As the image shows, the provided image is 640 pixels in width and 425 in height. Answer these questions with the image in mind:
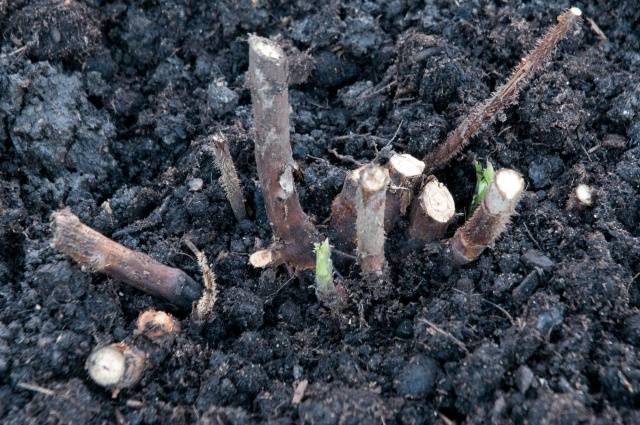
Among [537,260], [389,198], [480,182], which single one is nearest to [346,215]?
[389,198]

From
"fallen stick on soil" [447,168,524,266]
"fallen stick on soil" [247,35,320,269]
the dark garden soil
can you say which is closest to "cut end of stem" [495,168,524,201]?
"fallen stick on soil" [447,168,524,266]

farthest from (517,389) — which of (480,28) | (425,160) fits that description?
(480,28)

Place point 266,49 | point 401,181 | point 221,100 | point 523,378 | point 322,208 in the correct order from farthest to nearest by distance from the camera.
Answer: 1. point 221,100
2. point 322,208
3. point 401,181
4. point 523,378
5. point 266,49

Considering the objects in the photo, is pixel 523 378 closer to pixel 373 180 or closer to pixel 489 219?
pixel 489 219

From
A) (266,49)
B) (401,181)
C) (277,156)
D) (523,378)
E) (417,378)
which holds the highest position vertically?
(266,49)

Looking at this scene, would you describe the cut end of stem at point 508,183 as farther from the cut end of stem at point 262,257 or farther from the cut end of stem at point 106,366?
the cut end of stem at point 106,366

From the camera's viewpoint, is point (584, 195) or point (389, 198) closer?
point (389, 198)

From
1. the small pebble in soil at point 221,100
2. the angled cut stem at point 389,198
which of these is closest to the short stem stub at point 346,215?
the angled cut stem at point 389,198

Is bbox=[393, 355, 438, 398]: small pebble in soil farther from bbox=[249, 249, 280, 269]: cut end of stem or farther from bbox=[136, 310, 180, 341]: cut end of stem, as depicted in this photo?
bbox=[136, 310, 180, 341]: cut end of stem
